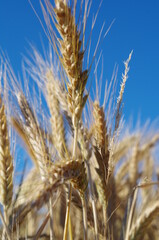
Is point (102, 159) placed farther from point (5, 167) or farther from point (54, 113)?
point (54, 113)

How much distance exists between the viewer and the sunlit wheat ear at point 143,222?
1500 mm

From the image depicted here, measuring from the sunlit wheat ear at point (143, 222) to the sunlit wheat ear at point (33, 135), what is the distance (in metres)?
0.54

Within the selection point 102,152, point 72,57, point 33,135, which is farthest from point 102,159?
point 72,57

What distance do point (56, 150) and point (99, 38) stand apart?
0.51 meters

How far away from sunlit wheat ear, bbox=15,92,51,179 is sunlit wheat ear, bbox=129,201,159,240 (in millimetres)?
537

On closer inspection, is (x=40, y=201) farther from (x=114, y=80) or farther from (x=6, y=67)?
(x=6, y=67)

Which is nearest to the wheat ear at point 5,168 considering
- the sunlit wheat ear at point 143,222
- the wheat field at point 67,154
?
the wheat field at point 67,154

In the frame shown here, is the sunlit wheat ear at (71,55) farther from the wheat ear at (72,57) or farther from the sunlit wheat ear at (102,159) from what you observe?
the sunlit wheat ear at (102,159)

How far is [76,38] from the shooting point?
1193 mm

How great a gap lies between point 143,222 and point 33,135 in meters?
0.68

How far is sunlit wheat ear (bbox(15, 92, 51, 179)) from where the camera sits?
129 centimetres

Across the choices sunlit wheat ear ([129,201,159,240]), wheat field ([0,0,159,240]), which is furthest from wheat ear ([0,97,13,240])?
sunlit wheat ear ([129,201,159,240])

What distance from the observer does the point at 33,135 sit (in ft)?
4.58

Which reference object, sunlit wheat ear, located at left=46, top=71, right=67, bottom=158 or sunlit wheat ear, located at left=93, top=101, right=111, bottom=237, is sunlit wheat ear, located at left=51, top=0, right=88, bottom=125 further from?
sunlit wheat ear, located at left=46, top=71, right=67, bottom=158
